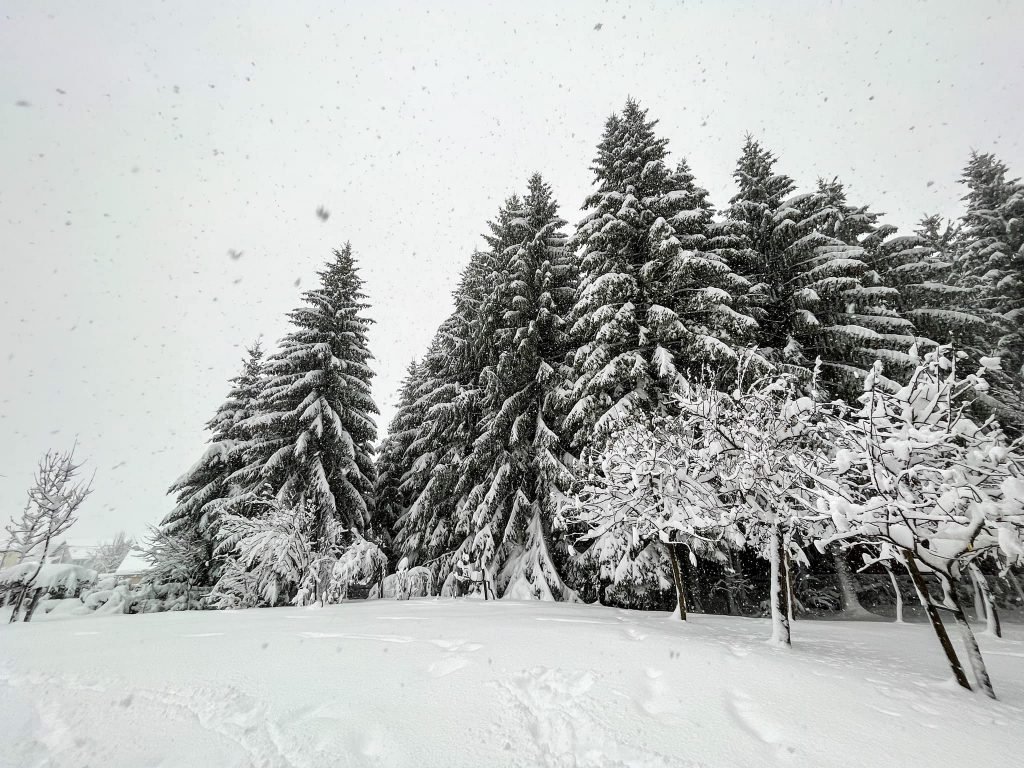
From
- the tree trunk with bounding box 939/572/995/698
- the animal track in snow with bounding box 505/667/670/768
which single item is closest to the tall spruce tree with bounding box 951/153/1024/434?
the tree trunk with bounding box 939/572/995/698

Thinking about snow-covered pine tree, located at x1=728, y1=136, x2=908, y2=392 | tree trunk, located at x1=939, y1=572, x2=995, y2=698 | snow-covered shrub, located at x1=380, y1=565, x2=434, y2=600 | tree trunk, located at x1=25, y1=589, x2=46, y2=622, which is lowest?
tree trunk, located at x1=25, y1=589, x2=46, y2=622

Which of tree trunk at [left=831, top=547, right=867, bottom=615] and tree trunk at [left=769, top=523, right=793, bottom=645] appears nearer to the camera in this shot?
tree trunk at [left=769, top=523, right=793, bottom=645]

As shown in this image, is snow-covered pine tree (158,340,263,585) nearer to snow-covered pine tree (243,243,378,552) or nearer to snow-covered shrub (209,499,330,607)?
snow-covered pine tree (243,243,378,552)

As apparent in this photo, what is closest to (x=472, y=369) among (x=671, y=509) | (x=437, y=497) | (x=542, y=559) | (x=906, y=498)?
(x=437, y=497)

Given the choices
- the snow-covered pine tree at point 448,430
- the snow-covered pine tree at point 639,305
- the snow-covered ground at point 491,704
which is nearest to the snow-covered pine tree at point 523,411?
the snow-covered pine tree at point 448,430

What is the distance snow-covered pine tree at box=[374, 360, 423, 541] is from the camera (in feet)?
64.4

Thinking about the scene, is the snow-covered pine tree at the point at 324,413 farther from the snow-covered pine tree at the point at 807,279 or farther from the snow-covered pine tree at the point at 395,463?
the snow-covered pine tree at the point at 807,279

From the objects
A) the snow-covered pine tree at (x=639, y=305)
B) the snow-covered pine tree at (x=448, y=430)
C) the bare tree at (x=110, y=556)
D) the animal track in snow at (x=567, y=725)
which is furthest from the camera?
the bare tree at (x=110, y=556)

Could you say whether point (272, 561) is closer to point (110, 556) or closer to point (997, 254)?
point (997, 254)

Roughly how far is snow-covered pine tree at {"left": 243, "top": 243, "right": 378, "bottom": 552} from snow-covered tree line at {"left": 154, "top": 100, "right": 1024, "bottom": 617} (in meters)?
0.09

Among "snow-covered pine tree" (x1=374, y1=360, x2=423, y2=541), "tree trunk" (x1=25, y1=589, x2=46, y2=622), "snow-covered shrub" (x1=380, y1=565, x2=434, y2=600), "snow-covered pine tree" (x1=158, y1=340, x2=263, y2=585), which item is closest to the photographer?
"tree trunk" (x1=25, y1=589, x2=46, y2=622)

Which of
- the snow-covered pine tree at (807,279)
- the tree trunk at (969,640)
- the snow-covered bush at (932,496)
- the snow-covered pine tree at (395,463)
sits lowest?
the tree trunk at (969,640)

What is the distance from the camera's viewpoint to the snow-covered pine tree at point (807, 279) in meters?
12.5

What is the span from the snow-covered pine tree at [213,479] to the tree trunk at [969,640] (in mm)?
18547
